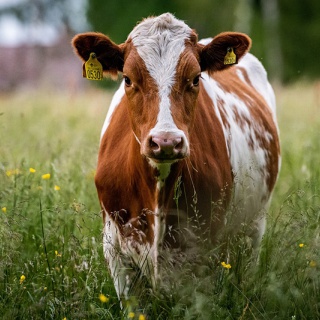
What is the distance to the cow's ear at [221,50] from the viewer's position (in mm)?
4676

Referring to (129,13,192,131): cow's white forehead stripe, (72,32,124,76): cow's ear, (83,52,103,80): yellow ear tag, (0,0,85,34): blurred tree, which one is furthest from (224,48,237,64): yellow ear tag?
(0,0,85,34): blurred tree

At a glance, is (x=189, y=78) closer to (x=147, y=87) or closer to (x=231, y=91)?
(x=147, y=87)

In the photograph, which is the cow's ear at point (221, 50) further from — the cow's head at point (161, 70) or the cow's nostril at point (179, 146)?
the cow's nostril at point (179, 146)

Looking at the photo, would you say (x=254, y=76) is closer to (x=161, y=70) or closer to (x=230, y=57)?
(x=230, y=57)

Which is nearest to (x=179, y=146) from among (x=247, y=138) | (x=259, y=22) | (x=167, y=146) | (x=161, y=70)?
(x=167, y=146)

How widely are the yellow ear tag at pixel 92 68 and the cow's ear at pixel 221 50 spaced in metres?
0.63

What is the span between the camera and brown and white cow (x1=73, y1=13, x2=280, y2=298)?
13.8 feet

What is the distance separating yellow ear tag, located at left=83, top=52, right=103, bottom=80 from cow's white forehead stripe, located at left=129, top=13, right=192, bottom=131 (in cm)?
33

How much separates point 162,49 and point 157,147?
0.71 metres

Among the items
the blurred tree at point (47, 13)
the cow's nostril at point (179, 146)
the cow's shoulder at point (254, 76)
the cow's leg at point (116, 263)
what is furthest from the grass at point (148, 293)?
the blurred tree at point (47, 13)

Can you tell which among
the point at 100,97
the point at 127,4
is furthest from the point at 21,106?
the point at 127,4

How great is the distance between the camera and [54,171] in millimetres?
5852

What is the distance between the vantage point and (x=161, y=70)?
166 inches

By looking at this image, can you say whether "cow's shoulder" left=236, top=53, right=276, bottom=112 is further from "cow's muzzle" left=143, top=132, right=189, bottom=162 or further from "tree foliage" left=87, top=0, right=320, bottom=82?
"tree foliage" left=87, top=0, right=320, bottom=82
